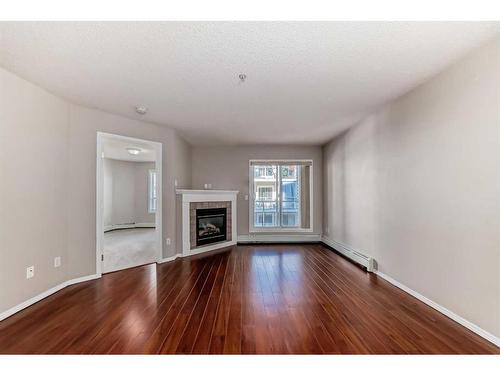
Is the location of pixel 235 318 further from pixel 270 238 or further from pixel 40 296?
pixel 270 238

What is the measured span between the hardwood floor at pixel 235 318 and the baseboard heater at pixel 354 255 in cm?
23

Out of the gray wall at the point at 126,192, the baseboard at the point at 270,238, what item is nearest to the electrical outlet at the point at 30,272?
the baseboard at the point at 270,238

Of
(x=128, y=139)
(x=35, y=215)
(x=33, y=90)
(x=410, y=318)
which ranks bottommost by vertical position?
(x=410, y=318)

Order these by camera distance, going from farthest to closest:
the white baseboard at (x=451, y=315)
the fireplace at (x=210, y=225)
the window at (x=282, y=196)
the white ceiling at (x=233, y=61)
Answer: the window at (x=282, y=196) → the fireplace at (x=210, y=225) → the white baseboard at (x=451, y=315) → the white ceiling at (x=233, y=61)

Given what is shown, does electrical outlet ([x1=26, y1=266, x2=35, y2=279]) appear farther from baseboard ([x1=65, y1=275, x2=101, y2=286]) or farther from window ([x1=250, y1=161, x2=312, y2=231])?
window ([x1=250, y1=161, x2=312, y2=231])

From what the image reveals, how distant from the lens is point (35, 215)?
8.59 ft

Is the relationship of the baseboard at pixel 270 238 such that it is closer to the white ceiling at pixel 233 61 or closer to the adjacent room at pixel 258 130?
the adjacent room at pixel 258 130

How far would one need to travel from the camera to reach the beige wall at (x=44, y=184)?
2.33 m

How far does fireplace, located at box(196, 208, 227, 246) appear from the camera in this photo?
5.02m

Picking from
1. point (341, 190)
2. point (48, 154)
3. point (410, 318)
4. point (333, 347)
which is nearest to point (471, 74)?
point (410, 318)

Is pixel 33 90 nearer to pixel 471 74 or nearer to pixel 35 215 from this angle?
pixel 35 215

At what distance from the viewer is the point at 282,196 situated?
6.19 m

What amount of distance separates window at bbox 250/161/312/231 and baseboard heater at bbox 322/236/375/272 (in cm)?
100

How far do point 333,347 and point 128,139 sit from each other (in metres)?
3.76
